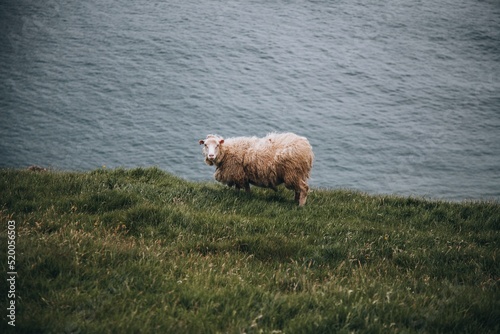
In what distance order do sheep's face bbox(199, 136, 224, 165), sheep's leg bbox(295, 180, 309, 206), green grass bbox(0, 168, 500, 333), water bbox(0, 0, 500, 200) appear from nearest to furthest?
green grass bbox(0, 168, 500, 333), sheep's leg bbox(295, 180, 309, 206), sheep's face bbox(199, 136, 224, 165), water bbox(0, 0, 500, 200)

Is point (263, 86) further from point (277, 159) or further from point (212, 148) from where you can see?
point (277, 159)

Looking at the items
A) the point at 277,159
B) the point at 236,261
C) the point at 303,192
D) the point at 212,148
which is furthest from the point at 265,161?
the point at 236,261

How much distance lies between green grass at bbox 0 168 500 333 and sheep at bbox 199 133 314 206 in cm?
48

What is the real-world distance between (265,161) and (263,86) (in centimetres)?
4506

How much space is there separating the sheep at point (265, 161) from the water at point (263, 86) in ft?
63.1

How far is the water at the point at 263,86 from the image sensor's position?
116ft

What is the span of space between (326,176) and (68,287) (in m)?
28.6

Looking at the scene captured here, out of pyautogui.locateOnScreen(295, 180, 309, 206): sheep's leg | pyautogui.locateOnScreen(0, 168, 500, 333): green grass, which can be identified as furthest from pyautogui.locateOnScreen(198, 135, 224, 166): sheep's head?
pyautogui.locateOnScreen(295, 180, 309, 206): sheep's leg

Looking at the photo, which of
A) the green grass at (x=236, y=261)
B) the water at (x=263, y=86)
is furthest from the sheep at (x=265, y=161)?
the water at (x=263, y=86)

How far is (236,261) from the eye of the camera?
22.2ft

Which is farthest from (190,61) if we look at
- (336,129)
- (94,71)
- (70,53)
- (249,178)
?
(249,178)

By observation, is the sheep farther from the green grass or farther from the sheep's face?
the green grass

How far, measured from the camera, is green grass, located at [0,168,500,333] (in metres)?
5.07

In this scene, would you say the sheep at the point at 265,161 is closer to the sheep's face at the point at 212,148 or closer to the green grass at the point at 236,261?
the sheep's face at the point at 212,148
